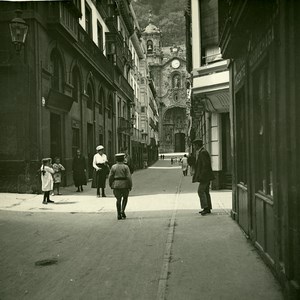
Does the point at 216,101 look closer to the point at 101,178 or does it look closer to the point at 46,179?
the point at 101,178

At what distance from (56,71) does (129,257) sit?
13879 mm

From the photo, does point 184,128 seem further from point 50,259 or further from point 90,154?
point 50,259

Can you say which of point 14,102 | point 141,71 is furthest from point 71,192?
point 141,71

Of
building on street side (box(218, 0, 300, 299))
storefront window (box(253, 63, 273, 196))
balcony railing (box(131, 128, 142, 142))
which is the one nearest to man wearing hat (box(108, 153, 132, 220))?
building on street side (box(218, 0, 300, 299))

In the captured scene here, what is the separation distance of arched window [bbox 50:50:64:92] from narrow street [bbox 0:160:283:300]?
8244mm

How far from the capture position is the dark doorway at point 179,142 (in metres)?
89.1

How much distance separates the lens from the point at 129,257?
6695 millimetres

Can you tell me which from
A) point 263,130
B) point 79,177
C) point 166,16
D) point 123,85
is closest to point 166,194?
point 79,177

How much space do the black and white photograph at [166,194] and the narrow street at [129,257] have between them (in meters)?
0.03

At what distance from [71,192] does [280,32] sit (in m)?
13.3

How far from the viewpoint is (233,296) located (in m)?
4.81

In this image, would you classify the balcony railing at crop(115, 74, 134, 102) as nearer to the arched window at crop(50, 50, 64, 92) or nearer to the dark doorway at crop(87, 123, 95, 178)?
the dark doorway at crop(87, 123, 95, 178)

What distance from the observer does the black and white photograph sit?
16.2ft

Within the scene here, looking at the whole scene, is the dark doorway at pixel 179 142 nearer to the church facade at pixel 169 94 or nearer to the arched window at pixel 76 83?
the church facade at pixel 169 94
